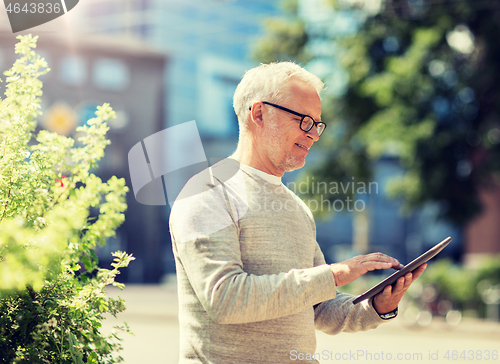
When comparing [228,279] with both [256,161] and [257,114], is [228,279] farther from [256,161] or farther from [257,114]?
[257,114]

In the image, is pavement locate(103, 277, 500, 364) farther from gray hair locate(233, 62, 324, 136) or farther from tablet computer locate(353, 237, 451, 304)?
gray hair locate(233, 62, 324, 136)

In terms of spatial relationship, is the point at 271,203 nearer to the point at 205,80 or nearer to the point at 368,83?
the point at 368,83

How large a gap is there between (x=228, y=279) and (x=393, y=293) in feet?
2.12

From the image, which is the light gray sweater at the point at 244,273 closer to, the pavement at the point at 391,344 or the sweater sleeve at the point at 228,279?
the sweater sleeve at the point at 228,279

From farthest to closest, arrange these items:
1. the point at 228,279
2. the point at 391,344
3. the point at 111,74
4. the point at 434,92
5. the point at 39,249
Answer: the point at 111,74
the point at 434,92
the point at 391,344
the point at 228,279
the point at 39,249

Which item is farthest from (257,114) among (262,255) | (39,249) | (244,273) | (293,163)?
(39,249)

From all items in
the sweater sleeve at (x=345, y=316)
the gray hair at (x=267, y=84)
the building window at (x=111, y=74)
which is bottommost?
the sweater sleeve at (x=345, y=316)

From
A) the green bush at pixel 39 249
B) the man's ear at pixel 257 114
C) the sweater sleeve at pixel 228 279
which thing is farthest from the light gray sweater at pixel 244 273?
the green bush at pixel 39 249

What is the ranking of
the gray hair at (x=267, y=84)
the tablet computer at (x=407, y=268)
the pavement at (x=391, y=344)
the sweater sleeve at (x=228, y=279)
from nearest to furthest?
the sweater sleeve at (x=228, y=279), the tablet computer at (x=407, y=268), the gray hair at (x=267, y=84), the pavement at (x=391, y=344)

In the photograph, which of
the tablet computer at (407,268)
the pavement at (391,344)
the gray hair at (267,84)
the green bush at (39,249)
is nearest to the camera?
the green bush at (39,249)

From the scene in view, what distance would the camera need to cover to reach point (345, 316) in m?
1.92

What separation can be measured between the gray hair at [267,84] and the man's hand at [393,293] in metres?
0.70

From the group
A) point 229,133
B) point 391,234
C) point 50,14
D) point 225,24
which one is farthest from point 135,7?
point 50,14

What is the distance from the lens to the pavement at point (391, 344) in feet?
26.3
